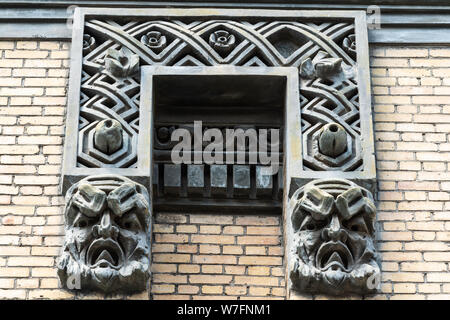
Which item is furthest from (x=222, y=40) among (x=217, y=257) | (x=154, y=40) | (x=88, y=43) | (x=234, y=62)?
(x=217, y=257)

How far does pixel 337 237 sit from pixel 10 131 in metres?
1.92

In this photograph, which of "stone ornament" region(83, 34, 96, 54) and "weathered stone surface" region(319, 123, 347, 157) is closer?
"weathered stone surface" region(319, 123, 347, 157)

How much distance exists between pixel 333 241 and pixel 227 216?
80 centimetres

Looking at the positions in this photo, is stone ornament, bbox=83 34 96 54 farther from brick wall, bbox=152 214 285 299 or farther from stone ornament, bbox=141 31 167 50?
brick wall, bbox=152 214 285 299

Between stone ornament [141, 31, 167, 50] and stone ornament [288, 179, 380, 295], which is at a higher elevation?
stone ornament [141, 31, 167, 50]

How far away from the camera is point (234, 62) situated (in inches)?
296

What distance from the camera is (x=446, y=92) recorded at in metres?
7.62

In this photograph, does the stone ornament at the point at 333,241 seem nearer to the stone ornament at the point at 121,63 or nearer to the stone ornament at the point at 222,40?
the stone ornament at the point at 222,40

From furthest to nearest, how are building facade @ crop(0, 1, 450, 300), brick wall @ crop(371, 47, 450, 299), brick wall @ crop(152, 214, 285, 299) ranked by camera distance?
brick wall @ crop(152, 214, 285, 299)
brick wall @ crop(371, 47, 450, 299)
building facade @ crop(0, 1, 450, 300)

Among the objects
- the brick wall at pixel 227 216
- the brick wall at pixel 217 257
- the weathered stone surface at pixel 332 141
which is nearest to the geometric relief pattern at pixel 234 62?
the weathered stone surface at pixel 332 141

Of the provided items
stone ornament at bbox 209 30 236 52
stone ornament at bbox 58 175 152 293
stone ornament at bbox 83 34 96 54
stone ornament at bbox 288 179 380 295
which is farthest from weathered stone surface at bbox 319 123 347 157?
stone ornament at bbox 83 34 96 54

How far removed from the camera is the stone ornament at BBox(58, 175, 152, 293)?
22.2ft
